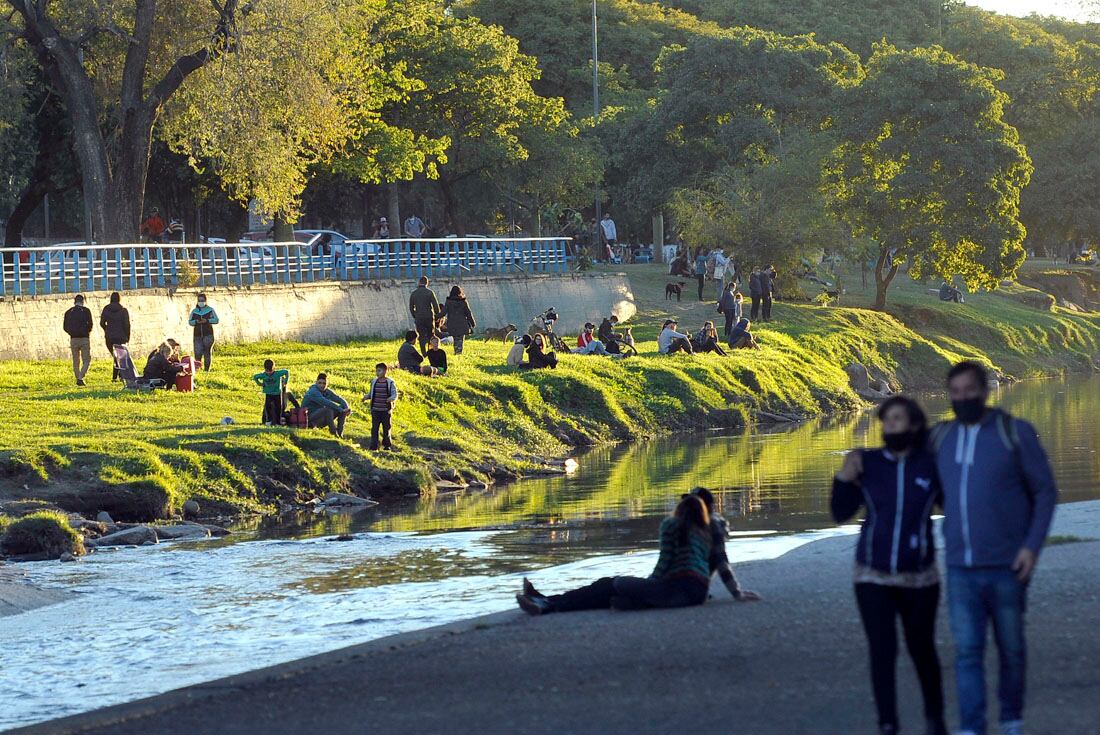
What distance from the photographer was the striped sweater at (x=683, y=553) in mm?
13047

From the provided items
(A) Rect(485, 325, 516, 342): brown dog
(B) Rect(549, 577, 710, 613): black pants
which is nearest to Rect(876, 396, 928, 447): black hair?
(B) Rect(549, 577, 710, 613): black pants

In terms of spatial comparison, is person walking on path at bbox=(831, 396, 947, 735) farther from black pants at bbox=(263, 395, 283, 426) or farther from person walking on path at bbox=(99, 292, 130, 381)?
person walking on path at bbox=(99, 292, 130, 381)

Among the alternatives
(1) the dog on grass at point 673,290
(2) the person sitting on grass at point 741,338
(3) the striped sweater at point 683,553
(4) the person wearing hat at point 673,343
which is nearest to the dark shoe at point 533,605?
(3) the striped sweater at point 683,553

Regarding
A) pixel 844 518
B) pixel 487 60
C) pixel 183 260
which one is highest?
pixel 487 60

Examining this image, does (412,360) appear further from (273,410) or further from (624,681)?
(624,681)

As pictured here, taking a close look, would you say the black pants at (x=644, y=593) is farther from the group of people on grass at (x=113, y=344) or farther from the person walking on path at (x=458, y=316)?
the person walking on path at (x=458, y=316)

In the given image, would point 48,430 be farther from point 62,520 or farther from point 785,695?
point 785,695

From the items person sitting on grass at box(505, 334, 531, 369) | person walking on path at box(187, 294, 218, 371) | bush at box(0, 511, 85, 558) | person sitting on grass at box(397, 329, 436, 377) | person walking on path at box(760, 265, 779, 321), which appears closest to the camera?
bush at box(0, 511, 85, 558)

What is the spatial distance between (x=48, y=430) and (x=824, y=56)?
42.1 metres

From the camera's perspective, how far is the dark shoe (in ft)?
44.3

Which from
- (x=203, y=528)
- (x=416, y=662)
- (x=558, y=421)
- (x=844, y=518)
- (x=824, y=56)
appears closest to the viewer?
(x=844, y=518)

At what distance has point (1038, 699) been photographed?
368 inches

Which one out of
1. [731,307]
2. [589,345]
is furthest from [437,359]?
[731,307]

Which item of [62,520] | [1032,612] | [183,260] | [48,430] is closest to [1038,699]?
[1032,612]
